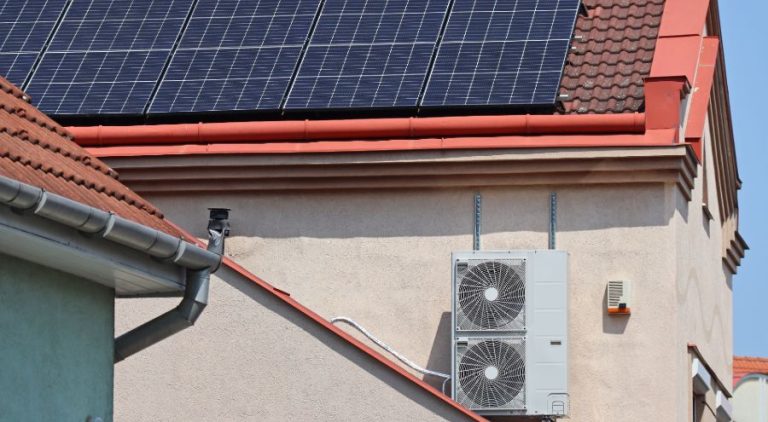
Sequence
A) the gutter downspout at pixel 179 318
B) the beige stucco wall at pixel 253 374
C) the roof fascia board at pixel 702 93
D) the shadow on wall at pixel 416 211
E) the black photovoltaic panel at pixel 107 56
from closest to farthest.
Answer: the gutter downspout at pixel 179 318, the beige stucco wall at pixel 253 374, the shadow on wall at pixel 416 211, the roof fascia board at pixel 702 93, the black photovoltaic panel at pixel 107 56

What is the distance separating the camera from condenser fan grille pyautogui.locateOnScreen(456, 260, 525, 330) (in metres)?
17.0

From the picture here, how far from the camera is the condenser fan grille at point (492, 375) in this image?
1695 centimetres

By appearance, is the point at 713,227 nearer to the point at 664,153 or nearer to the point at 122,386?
the point at 664,153

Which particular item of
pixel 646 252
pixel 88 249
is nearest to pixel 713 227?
pixel 646 252

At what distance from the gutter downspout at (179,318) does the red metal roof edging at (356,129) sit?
6808 mm

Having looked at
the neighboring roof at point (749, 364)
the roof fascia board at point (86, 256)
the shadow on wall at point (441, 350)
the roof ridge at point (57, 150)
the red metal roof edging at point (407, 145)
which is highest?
the neighboring roof at point (749, 364)

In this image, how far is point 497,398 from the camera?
16969 mm

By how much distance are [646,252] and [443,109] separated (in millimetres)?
2302

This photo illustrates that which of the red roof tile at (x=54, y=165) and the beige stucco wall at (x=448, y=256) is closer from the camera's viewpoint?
the red roof tile at (x=54, y=165)

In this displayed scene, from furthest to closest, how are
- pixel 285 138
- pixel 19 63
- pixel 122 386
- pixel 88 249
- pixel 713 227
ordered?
pixel 713 227 → pixel 19 63 → pixel 285 138 → pixel 122 386 → pixel 88 249

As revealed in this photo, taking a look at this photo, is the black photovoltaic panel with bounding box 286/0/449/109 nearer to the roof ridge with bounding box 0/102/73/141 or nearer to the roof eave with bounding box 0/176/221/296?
the roof ridge with bounding box 0/102/73/141

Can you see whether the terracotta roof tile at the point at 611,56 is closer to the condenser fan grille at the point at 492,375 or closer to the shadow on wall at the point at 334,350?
the condenser fan grille at the point at 492,375

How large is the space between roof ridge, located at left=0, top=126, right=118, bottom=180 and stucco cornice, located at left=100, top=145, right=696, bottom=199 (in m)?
7.23

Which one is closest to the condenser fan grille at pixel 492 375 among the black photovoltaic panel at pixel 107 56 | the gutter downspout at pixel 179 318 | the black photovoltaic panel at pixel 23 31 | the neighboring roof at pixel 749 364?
the black photovoltaic panel at pixel 107 56
